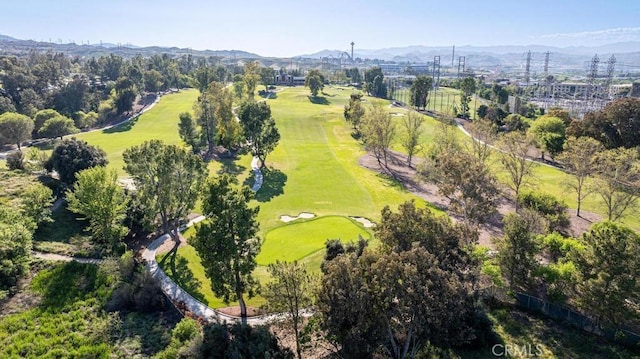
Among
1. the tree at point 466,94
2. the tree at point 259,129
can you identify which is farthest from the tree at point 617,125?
the tree at point 259,129

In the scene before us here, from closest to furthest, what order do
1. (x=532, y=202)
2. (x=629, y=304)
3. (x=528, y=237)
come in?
(x=629, y=304) < (x=528, y=237) < (x=532, y=202)

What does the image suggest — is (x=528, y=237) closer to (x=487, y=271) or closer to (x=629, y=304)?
(x=487, y=271)

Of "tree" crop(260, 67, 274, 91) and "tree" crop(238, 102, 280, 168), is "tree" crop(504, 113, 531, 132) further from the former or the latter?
"tree" crop(260, 67, 274, 91)

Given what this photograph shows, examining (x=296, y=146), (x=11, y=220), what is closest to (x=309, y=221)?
(x=11, y=220)

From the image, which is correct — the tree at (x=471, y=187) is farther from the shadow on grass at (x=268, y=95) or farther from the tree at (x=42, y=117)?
the shadow on grass at (x=268, y=95)

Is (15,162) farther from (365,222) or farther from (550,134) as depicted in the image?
(550,134)

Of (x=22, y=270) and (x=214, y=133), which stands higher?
(x=214, y=133)

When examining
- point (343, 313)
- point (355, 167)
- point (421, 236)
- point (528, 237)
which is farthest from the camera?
point (355, 167)

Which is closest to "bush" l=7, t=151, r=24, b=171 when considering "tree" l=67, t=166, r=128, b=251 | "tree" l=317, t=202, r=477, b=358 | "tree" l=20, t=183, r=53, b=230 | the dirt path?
"tree" l=20, t=183, r=53, b=230

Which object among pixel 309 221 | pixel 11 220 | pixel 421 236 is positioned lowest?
pixel 309 221
